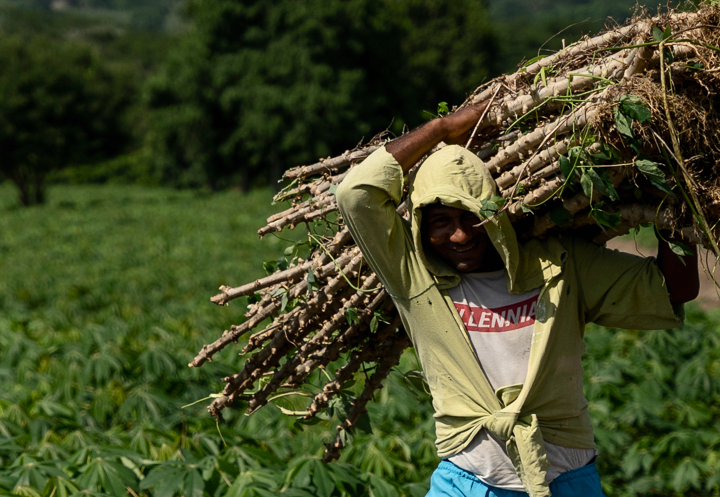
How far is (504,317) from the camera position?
79.0 inches

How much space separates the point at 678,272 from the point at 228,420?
2.84 metres

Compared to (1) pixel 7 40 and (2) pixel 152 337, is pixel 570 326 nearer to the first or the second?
(2) pixel 152 337

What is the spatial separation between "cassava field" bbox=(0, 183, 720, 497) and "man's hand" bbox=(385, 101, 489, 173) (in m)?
0.72

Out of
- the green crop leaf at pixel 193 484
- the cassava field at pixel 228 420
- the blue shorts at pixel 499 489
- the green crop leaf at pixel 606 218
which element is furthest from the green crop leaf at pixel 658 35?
the green crop leaf at pixel 193 484

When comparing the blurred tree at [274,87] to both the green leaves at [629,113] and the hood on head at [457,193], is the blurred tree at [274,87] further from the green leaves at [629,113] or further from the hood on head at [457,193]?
the green leaves at [629,113]

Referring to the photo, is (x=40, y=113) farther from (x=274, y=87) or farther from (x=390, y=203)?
(x=390, y=203)

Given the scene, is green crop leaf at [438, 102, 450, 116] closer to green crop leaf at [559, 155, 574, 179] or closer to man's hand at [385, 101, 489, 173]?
man's hand at [385, 101, 489, 173]

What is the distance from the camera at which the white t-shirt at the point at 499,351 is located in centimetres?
199

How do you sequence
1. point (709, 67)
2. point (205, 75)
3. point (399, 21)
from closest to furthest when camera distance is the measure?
point (709, 67), point (205, 75), point (399, 21)

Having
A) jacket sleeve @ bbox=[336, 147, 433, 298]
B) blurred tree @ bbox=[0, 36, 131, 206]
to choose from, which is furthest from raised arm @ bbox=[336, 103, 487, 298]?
blurred tree @ bbox=[0, 36, 131, 206]

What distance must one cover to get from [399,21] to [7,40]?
14905mm

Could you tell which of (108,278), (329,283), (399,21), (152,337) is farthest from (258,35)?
(329,283)

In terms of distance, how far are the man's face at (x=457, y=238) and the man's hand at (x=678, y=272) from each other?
0.40 m

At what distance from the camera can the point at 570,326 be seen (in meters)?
2.01
